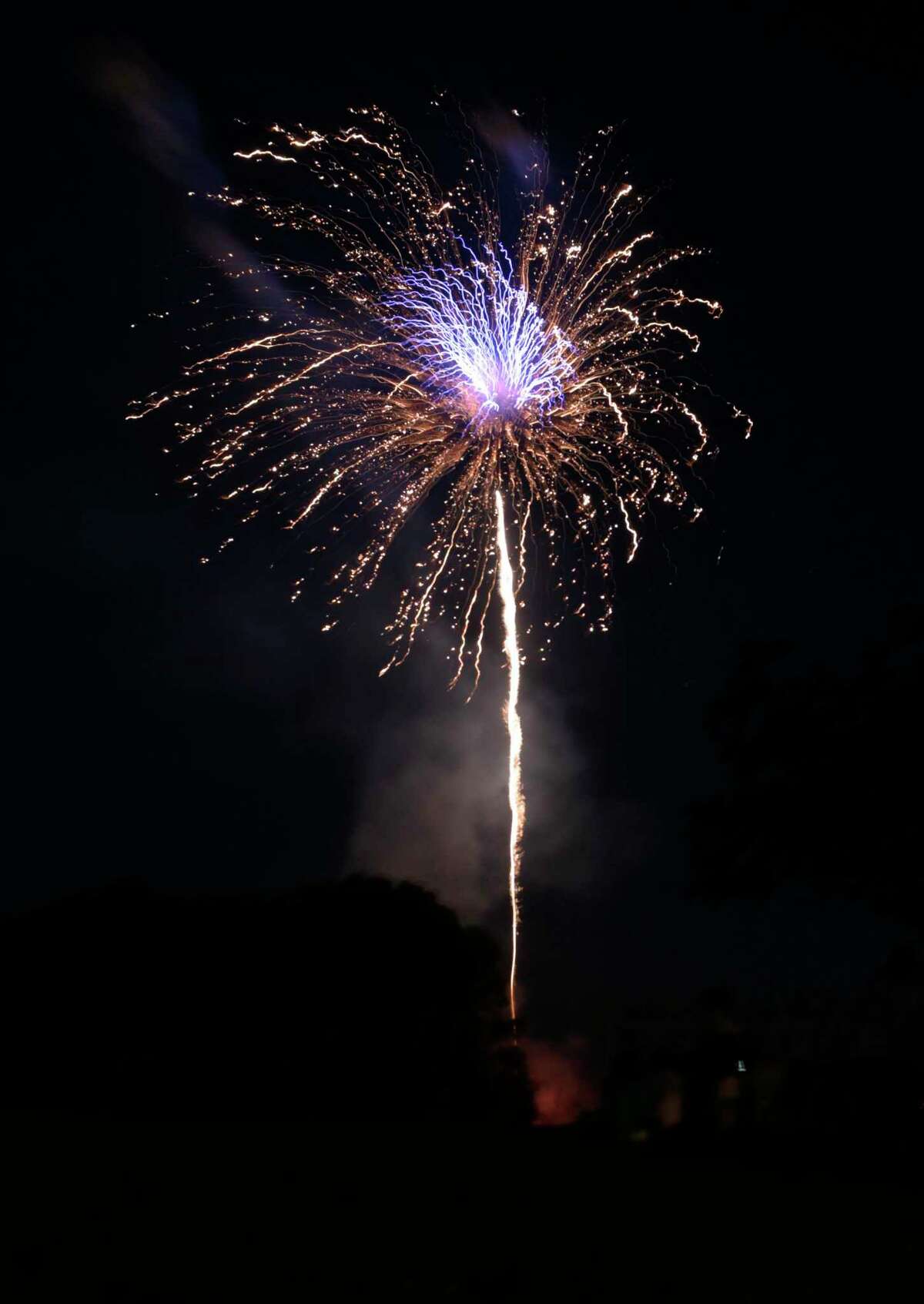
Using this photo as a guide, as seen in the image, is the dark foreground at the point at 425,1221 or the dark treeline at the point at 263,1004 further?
the dark treeline at the point at 263,1004

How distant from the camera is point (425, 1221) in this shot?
555 centimetres

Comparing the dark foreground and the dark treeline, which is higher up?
the dark treeline

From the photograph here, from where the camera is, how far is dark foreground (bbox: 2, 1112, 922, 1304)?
4.89 m

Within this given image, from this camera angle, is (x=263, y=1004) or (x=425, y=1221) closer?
(x=425, y=1221)

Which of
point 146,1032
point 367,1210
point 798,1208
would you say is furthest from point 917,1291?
point 146,1032

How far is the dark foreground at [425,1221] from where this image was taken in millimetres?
4891

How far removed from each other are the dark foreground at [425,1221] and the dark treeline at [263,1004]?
7594 millimetres

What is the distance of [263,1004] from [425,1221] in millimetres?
12203

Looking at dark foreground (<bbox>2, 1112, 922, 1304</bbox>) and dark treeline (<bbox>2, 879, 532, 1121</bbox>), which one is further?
dark treeline (<bbox>2, 879, 532, 1121</bbox>)

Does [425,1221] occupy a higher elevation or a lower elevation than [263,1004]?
lower

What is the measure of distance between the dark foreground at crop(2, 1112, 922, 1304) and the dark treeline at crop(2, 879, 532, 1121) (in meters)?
7.59

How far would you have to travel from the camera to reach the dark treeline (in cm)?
1602

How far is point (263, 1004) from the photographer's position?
1720 cm

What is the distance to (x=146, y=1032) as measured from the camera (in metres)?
16.4
